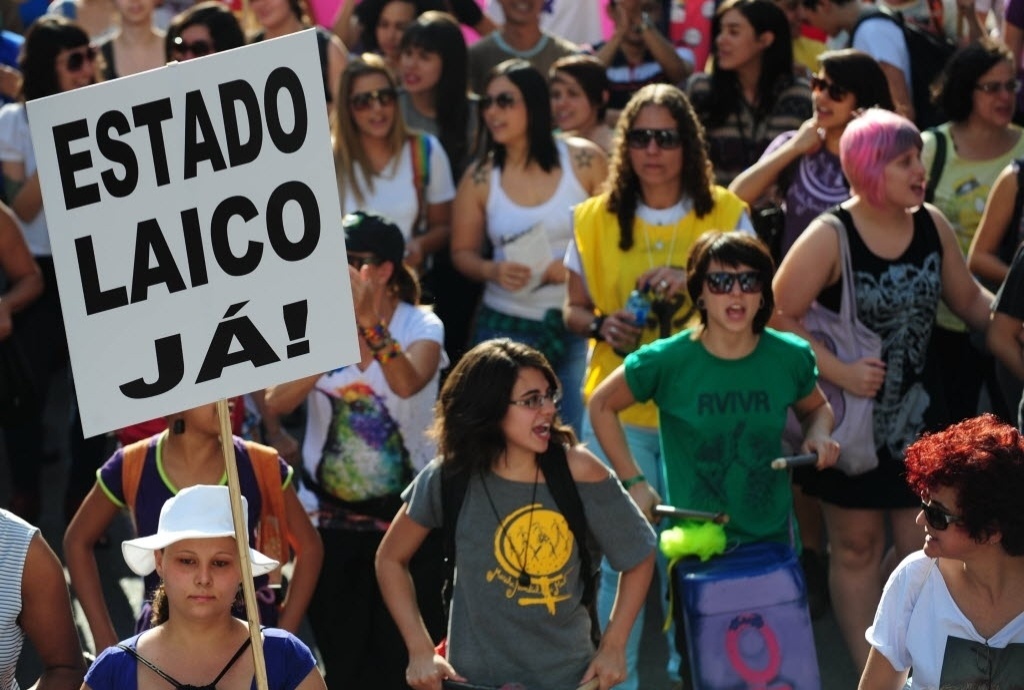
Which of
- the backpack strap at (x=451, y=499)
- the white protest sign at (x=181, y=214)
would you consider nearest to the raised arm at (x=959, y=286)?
the backpack strap at (x=451, y=499)

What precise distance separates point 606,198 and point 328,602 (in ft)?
5.95

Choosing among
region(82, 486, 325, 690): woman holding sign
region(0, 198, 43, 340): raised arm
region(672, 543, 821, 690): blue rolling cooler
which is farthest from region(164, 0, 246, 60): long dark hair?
region(82, 486, 325, 690): woman holding sign

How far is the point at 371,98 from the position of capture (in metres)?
7.40

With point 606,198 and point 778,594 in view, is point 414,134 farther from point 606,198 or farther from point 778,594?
point 778,594

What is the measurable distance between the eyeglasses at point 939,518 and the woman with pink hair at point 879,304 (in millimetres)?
1739

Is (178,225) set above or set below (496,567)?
above

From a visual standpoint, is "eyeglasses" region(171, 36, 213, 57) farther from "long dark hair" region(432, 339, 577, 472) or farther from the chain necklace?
"long dark hair" region(432, 339, 577, 472)

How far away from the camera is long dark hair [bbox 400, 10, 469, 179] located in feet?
26.2

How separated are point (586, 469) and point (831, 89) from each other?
105 inches

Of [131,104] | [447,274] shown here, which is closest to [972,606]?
[131,104]

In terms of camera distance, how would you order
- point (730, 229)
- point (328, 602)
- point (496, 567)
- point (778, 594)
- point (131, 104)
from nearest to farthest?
point (131, 104) → point (496, 567) → point (778, 594) → point (328, 602) → point (730, 229)

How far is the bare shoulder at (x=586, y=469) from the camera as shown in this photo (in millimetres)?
4652

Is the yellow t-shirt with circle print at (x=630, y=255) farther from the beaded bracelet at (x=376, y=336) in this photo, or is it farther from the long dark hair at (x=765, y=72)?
the long dark hair at (x=765, y=72)

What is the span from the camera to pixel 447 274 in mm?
7797
